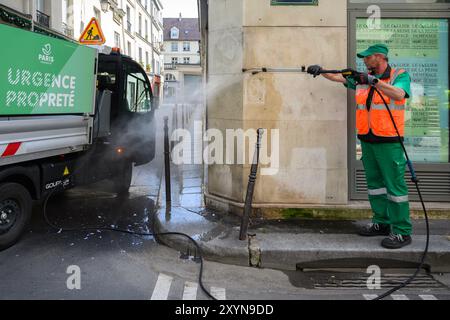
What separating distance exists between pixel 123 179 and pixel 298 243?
361cm

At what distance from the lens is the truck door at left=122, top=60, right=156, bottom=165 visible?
6.87 m

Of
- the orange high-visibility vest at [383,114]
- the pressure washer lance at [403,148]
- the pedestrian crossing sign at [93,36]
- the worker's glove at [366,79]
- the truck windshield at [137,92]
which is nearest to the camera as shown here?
the pressure washer lance at [403,148]

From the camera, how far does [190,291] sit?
11.3 ft

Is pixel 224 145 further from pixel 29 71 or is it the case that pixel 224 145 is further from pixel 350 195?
pixel 29 71

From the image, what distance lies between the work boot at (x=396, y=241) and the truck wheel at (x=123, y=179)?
408cm

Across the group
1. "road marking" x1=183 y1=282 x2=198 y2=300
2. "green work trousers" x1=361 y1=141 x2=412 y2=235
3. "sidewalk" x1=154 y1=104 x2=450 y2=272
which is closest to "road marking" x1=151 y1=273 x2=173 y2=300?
"road marking" x1=183 y1=282 x2=198 y2=300

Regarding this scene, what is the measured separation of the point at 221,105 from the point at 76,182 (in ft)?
6.74

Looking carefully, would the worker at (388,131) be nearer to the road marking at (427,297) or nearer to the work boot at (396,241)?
the work boot at (396,241)

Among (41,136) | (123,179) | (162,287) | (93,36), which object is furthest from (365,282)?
(93,36)

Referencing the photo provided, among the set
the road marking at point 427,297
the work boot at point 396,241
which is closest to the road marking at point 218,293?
the road marking at point 427,297

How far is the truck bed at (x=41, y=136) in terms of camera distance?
3.97 m

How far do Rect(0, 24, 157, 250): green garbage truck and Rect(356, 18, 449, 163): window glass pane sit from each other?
327 cm

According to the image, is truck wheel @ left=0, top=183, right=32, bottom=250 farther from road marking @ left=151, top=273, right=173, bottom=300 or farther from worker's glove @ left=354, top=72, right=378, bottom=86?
worker's glove @ left=354, top=72, right=378, bottom=86

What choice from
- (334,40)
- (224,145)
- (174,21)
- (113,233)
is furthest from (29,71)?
(174,21)
